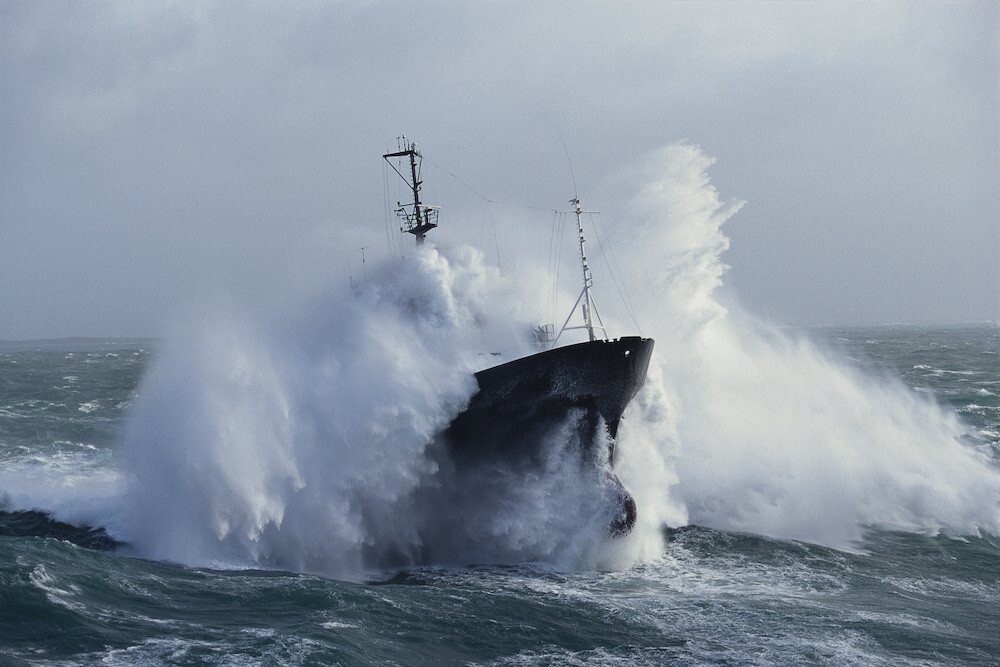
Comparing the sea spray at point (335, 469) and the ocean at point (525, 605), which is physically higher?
the sea spray at point (335, 469)

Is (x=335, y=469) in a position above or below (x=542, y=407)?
below

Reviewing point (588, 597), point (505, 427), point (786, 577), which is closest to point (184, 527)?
point (505, 427)

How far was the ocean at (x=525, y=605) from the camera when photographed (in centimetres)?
1326

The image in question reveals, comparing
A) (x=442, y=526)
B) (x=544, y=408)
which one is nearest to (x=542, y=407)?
(x=544, y=408)

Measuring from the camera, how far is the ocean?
43.5 feet

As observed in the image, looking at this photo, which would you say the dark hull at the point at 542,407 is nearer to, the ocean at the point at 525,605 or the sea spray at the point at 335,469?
the sea spray at the point at 335,469

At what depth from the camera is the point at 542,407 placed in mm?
20812

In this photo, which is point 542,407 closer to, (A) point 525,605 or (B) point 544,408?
(B) point 544,408

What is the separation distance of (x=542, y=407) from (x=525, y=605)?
240 inches

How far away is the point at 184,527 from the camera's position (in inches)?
766

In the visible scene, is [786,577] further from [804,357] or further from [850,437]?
[804,357]

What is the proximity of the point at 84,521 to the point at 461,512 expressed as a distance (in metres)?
11.5

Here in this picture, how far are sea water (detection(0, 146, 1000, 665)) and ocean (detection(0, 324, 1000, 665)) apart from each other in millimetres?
78

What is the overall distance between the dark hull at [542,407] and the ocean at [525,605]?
118 inches
